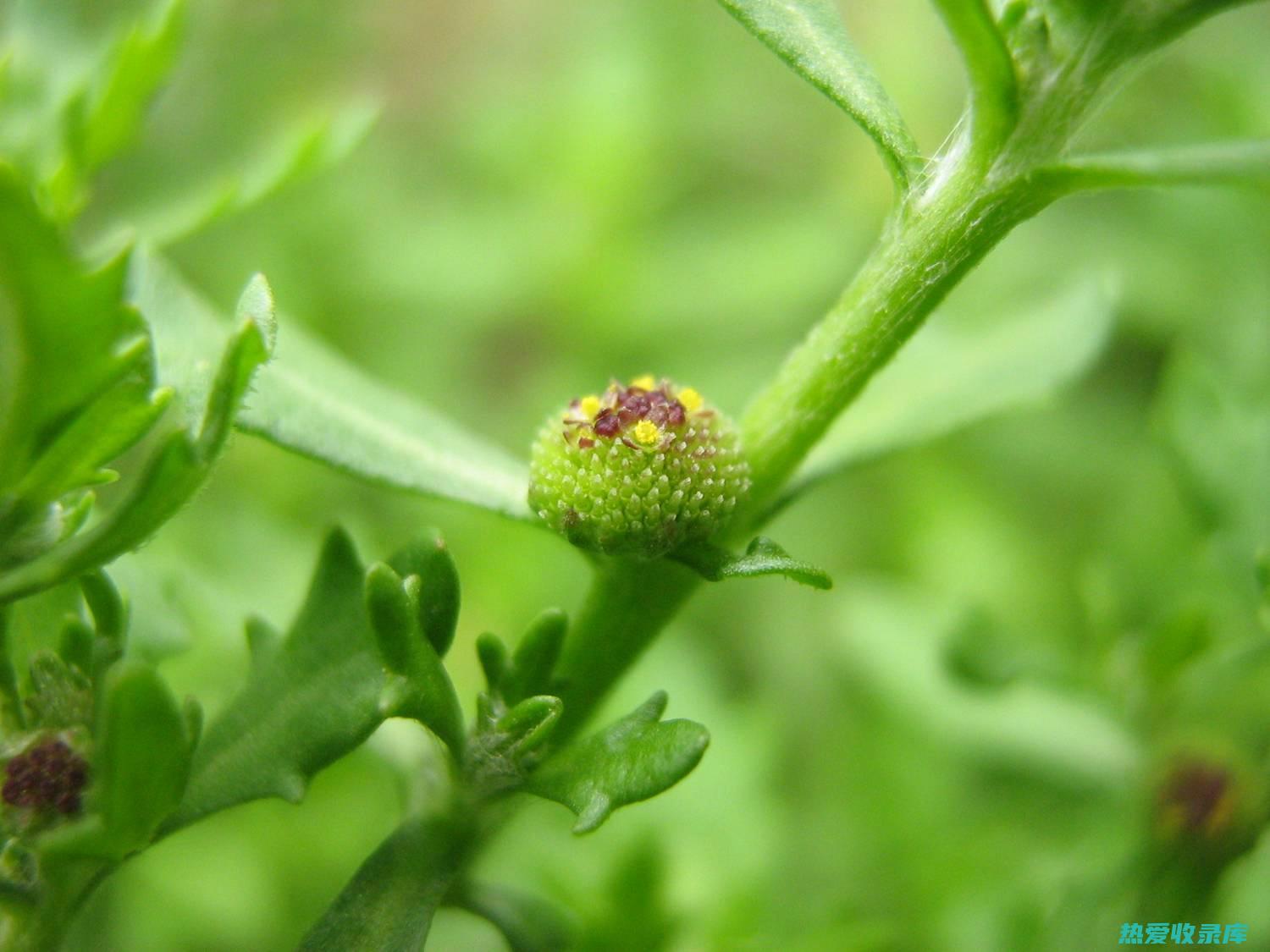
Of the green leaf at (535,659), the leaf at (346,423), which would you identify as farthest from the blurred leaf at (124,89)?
the green leaf at (535,659)

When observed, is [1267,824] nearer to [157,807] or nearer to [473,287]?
[157,807]

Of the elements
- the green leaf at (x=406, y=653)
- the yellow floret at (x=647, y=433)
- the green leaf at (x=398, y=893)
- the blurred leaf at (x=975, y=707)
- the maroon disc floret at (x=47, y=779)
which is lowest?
the blurred leaf at (x=975, y=707)

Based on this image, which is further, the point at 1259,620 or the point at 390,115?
the point at 390,115

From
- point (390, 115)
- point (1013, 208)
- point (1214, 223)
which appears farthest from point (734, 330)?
point (1013, 208)

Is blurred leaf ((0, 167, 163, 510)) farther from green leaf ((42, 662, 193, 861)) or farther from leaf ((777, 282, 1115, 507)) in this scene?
leaf ((777, 282, 1115, 507))

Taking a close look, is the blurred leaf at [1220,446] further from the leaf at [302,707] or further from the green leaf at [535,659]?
the leaf at [302,707]

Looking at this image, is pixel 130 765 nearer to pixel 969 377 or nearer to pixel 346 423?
pixel 346 423

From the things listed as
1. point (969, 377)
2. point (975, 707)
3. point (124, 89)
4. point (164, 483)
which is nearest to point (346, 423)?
point (164, 483)
